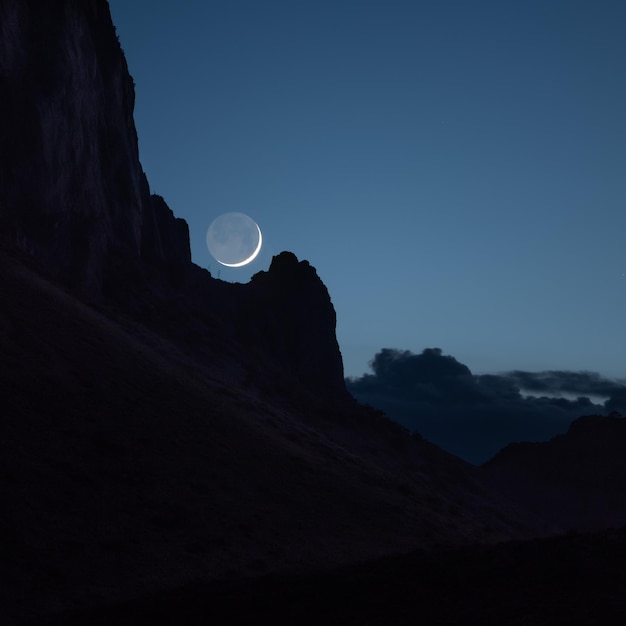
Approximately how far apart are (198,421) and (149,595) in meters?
16.5

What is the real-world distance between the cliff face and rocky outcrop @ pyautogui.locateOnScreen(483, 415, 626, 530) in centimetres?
2518

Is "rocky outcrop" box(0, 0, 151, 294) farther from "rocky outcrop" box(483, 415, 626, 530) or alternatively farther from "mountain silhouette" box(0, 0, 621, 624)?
"rocky outcrop" box(483, 415, 626, 530)

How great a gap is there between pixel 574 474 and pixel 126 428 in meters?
72.8

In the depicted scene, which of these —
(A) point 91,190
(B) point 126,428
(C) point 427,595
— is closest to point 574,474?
(A) point 91,190

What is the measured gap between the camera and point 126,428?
27703 mm

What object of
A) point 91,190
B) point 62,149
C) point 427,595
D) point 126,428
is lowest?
point 427,595

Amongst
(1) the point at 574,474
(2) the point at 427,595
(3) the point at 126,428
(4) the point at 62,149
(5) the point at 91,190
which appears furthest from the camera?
(1) the point at 574,474

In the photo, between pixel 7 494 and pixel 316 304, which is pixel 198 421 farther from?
pixel 316 304

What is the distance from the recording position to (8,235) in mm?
46125

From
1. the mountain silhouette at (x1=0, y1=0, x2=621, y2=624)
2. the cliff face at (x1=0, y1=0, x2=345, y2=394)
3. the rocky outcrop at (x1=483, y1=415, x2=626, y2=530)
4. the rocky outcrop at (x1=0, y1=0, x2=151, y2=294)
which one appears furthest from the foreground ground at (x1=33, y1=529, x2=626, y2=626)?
the rocky outcrop at (x1=483, y1=415, x2=626, y2=530)

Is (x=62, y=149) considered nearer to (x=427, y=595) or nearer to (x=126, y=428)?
(x=126, y=428)

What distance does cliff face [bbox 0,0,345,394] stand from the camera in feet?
169

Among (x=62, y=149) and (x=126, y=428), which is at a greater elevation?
(x=62, y=149)

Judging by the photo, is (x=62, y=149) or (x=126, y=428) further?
(x=62, y=149)
